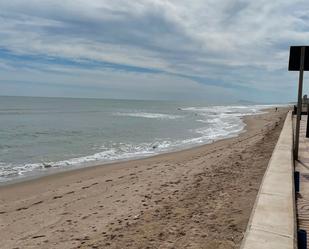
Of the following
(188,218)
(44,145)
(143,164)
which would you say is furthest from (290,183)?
(44,145)

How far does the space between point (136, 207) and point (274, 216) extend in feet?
10.6

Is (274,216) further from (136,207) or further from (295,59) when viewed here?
(295,59)

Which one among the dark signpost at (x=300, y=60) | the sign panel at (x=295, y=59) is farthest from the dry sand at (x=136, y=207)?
the sign panel at (x=295, y=59)

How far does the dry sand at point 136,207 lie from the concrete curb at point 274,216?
0.55 metres

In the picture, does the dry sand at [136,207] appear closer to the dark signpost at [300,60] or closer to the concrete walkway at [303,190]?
the concrete walkway at [303,190]

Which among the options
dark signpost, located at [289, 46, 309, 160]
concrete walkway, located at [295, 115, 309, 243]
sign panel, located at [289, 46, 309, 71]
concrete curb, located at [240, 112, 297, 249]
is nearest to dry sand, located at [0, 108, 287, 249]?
concrete curb, located at [240, 112, 297, 249]

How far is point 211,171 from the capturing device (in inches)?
382

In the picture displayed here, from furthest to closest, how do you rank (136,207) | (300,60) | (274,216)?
1. (300,60)
2. (136,207)
3. (274,216)

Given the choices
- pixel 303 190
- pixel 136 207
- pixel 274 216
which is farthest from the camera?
pixel 136 207

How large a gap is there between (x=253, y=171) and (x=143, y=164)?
16.0 ft

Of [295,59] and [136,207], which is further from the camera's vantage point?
[295,59]

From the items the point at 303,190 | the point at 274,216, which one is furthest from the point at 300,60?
the point at 274,216

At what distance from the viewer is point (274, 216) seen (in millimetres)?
4012

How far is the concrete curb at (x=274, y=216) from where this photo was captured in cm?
334
